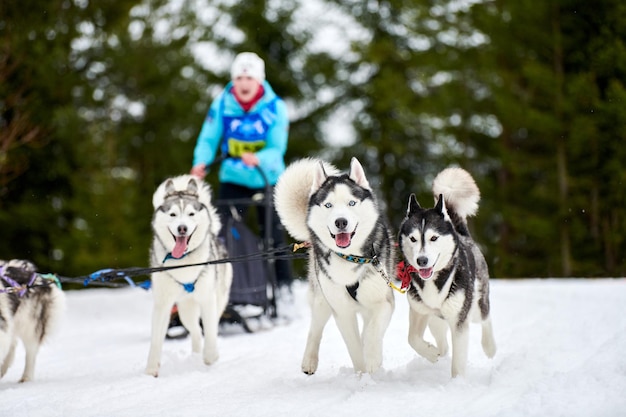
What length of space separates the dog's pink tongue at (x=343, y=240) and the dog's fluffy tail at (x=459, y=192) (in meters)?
0.64

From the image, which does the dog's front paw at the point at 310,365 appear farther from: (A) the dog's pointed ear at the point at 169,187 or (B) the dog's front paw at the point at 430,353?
(A) the dog's pointed ear at the point at 169,187

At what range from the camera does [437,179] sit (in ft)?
11.9

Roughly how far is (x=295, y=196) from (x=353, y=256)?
562 mm

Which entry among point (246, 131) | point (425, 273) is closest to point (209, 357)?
point (425, 273)

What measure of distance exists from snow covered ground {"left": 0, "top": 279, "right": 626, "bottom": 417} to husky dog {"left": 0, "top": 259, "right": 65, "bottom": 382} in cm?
20

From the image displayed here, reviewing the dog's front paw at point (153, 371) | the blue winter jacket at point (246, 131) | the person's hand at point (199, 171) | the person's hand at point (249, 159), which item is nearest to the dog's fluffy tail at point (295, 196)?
the dog's front paw at point (153, 371)

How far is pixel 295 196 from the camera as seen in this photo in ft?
11.8

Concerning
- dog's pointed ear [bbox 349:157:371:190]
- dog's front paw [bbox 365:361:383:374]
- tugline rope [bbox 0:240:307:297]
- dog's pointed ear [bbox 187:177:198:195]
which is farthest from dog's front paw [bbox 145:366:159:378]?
dog's pointed ear [bbox 349:157:371:190]

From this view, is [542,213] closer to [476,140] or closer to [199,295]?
[476,140]

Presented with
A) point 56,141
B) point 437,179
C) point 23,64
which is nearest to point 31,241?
point 56,141

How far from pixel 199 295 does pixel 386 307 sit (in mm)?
1389

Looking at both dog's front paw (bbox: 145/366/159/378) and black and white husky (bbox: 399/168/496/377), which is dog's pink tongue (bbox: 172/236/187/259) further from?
black and white husky (bbox: 399/168/496/377)

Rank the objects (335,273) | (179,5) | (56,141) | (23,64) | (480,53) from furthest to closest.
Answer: (179,5)
(480,53)
(56,141)
(23,64)
(335,273)

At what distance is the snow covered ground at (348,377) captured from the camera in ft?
9.13
